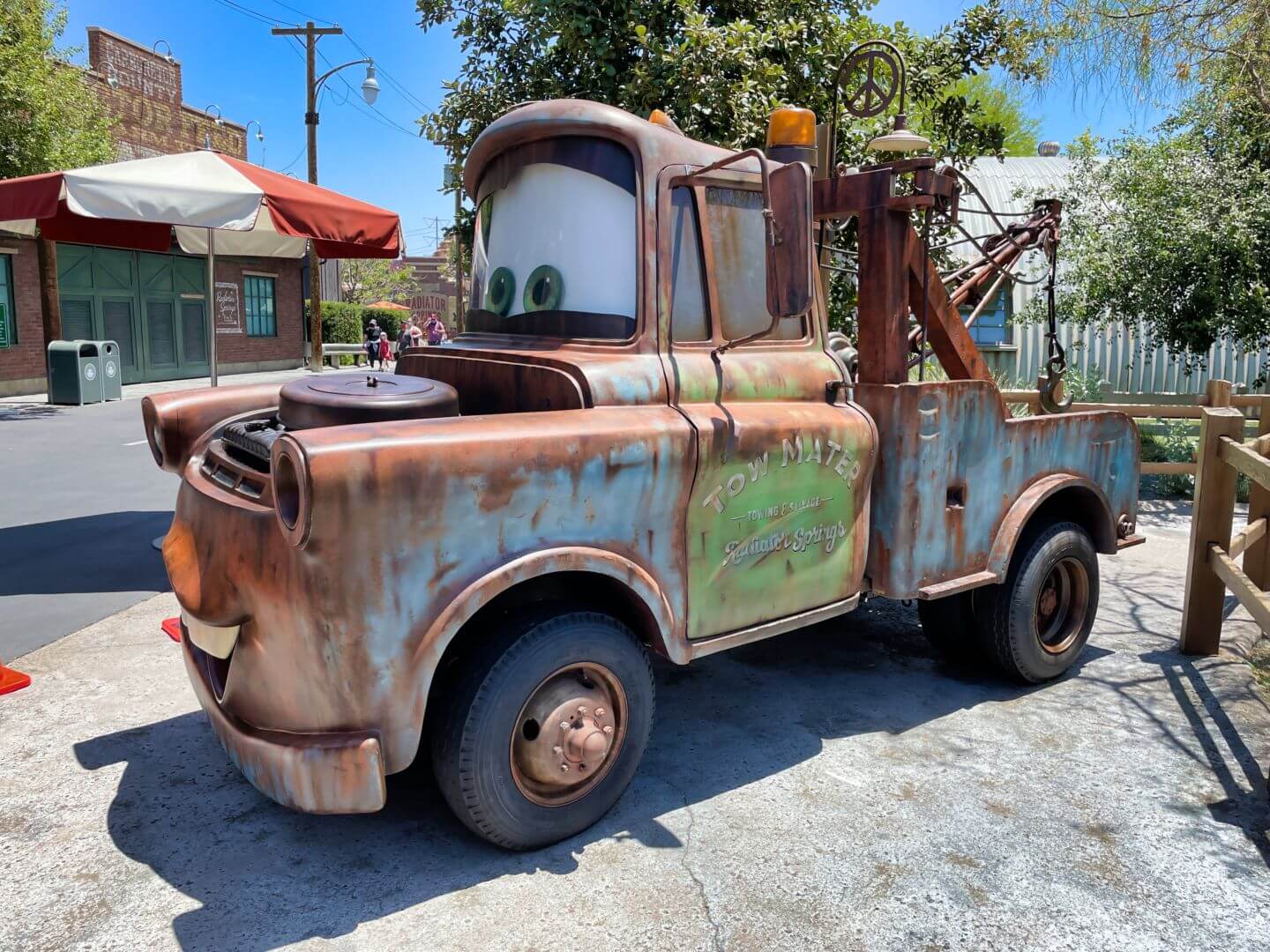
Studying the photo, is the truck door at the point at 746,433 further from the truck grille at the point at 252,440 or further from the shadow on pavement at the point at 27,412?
the shadow on pavement at the point at 27,412

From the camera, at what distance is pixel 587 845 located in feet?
10.4

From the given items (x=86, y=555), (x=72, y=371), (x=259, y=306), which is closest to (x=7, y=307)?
(x=72, y=371)

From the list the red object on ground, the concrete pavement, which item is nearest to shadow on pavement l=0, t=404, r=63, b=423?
the red object on ground

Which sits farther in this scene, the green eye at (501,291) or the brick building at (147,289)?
the brick building at (147,289)

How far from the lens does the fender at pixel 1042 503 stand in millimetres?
4277

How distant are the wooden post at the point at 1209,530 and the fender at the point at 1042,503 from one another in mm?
618

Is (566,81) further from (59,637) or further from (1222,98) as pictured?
(1222,98)

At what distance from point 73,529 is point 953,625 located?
245 inches

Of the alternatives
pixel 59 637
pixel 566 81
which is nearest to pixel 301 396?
pixel 59 637

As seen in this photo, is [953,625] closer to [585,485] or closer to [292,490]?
[585,485]

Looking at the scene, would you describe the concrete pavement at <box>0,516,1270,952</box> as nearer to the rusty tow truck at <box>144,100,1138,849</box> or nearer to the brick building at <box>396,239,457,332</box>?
the rusty tow truck at <box>144,100,1138,849</box>

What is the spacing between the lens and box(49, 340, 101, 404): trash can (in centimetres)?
1508

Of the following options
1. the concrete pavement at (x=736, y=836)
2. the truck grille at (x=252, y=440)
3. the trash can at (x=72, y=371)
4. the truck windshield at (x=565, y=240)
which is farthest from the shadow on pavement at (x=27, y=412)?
the truck windshield at (x=565, y=240)

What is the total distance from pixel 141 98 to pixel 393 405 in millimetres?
24554
